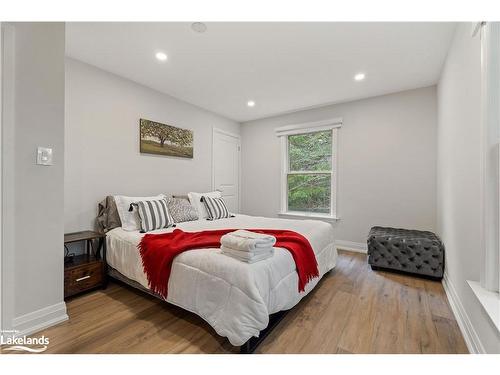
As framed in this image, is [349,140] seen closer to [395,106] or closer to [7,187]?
[395,106]

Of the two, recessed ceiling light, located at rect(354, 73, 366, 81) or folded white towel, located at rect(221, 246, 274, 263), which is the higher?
recessed ceiling light, located at rect(354, 73, 366, 81)

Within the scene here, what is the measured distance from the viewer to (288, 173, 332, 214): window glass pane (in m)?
4.04

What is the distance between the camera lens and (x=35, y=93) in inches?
62.2

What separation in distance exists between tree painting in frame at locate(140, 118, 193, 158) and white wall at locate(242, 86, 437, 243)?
83.6 inches

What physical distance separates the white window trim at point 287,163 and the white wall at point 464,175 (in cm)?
157

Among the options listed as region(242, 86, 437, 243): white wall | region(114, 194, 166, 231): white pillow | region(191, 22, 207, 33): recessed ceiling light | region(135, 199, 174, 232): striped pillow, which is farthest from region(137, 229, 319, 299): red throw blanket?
region(242, 86, 437, 243): white wall

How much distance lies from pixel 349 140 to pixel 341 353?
3211mm

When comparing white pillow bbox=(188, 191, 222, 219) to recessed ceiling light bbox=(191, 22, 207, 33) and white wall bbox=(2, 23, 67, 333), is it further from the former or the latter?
recessed ceiling light bbox=(191, 22, 207, 33)

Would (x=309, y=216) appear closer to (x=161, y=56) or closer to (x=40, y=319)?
(x=161, y=56)

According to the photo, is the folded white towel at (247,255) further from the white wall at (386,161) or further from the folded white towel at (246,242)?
the white wall at (386,161)

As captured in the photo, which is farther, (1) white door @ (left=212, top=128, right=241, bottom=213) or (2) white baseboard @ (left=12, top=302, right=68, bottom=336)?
(1) white door @ (left=212, top=128, right=241, bottom=213)

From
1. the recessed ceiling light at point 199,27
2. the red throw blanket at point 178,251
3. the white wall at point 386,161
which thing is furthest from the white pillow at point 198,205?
the white wall at point 386,161

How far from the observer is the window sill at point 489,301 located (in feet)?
3.47
